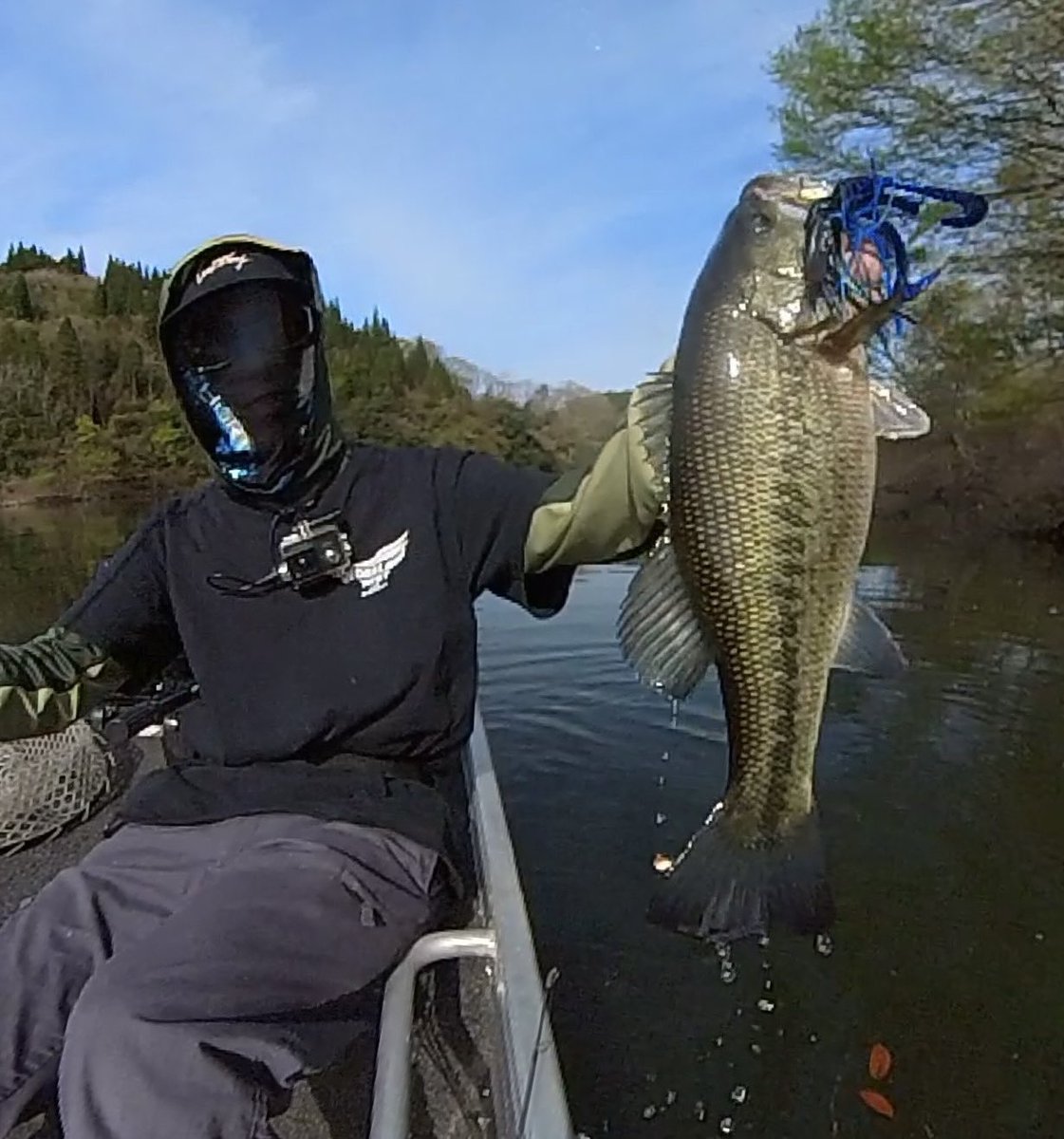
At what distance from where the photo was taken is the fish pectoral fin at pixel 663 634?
72.2 inches

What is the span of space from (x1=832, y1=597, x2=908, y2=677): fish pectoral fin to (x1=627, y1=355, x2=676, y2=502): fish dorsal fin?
0.37 m

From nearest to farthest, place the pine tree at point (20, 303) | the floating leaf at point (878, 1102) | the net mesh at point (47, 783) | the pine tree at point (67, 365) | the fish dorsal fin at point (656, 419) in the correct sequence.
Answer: the fish dorsal fin at point (656, 419) < the net mesh at point (47, 783) < the floating leaf at point (878, 1102) < the pine tree at point (67, 365) < the pine tree at point (20, 303)

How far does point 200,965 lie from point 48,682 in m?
0.93

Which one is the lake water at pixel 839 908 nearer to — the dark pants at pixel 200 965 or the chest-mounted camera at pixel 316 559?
the chest-mounted camera at pixel 316 559

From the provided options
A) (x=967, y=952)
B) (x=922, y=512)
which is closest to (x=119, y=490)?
(x=922, y=512)

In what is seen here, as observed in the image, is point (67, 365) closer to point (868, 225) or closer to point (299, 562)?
point (299, 562)

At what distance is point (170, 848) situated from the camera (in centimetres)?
232

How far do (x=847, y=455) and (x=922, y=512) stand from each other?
24.3m

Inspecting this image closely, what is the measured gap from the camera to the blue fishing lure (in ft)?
4.99

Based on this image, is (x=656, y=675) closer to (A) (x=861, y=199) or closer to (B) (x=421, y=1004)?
(A) (x=861, y=199)

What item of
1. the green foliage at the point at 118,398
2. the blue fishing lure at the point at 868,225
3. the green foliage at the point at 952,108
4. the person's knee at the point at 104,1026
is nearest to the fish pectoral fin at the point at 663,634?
the blue fishing lure at the point at 868,225

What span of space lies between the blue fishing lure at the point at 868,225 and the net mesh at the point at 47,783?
123 inches

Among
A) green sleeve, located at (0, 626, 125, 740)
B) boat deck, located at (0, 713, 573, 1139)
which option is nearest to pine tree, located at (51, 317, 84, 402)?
boat deck, located at (0, 713, 573, 1139)

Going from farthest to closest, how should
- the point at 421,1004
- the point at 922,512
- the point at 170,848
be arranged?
the point at 922,512, the point at 421,1004, the point at 170,848
